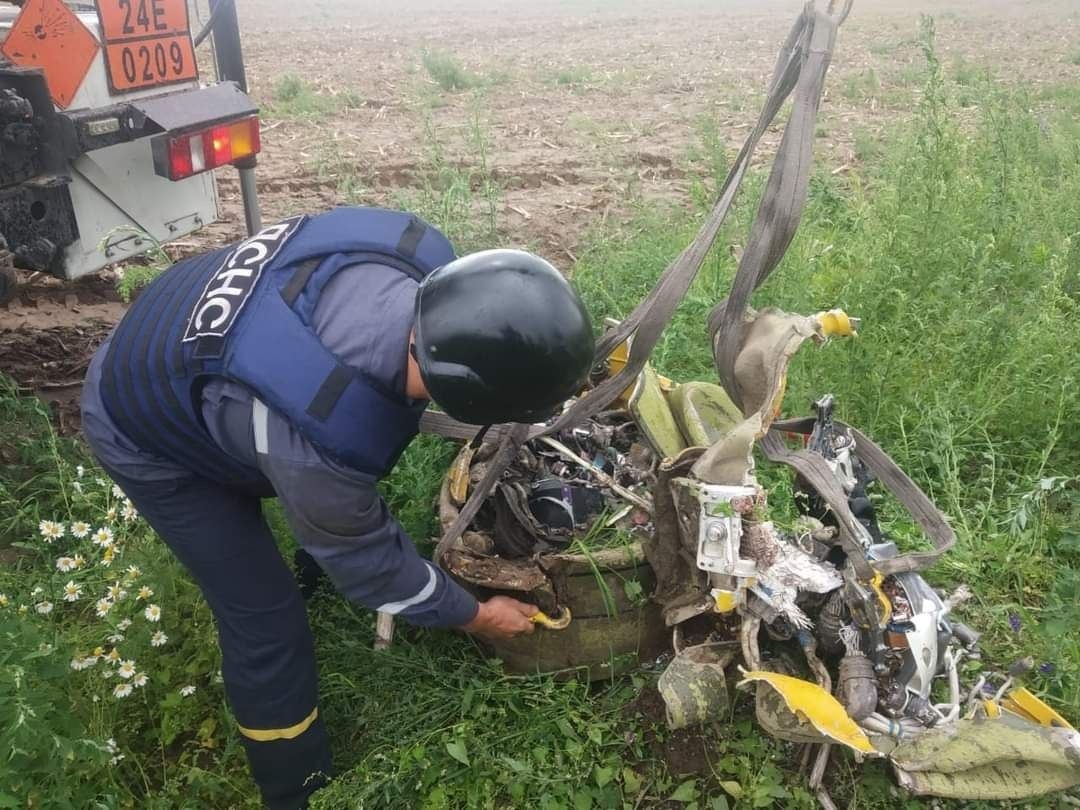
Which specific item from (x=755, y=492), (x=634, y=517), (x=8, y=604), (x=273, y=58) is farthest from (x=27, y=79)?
(x=273, y=58)

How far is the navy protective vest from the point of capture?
170cm

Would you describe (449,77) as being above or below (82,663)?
above

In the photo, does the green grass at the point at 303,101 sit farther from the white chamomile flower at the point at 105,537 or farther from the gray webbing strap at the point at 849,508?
the gray webbing strap at the point at 849,508

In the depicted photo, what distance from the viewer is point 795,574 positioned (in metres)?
1.88

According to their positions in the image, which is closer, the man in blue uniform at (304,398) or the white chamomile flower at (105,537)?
the man in blue uniform at (304,398)

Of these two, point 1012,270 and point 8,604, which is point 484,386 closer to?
point 8,604

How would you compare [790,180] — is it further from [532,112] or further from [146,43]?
[532,112]

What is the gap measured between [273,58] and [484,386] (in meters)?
12.9

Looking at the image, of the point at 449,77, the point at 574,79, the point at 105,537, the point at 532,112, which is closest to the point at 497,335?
the point at 105,537

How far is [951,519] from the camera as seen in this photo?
2.80 metres

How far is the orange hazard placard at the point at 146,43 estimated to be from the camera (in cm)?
290

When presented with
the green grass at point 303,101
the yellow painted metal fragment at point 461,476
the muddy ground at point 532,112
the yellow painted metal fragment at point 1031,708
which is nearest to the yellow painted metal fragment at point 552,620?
the yellow painted metal fragment at point 461,476

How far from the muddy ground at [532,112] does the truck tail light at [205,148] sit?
3.41 ft

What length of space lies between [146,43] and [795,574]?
293cm
